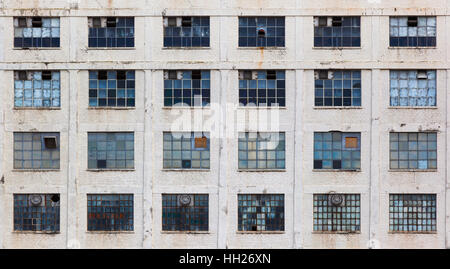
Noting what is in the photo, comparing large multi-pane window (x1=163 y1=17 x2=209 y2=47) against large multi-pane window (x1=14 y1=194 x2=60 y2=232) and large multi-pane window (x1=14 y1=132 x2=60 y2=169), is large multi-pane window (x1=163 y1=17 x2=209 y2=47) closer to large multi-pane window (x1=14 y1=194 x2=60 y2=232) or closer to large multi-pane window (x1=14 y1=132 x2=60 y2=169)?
large multi-pane window (x1=14 y1=132 x2=60 y2=169)

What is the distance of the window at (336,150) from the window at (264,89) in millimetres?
2715

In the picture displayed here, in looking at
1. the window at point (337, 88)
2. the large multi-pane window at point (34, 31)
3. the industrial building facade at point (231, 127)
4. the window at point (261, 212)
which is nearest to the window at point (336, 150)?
the industrial building facade at point (231, 127)

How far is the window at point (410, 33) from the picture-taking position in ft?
89.0

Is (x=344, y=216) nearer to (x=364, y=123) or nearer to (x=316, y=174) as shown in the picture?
(x=316, y=174)

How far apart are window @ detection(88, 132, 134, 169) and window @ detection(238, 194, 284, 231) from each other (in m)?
5.74

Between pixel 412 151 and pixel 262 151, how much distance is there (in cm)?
705

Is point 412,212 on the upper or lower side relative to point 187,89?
lower

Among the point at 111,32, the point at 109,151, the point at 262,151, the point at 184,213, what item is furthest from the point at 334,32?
the point at 109,151

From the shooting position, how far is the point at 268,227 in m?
27.0

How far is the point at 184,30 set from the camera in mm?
27219

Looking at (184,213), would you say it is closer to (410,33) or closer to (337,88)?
(337,88)

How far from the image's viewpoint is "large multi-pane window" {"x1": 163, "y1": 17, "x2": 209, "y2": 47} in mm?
27172

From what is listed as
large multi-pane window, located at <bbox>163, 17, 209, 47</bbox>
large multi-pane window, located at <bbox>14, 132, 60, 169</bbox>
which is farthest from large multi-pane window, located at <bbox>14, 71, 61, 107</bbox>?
large multi-pane window, located at <bbox>163, 17, 209, 47</bbox>
